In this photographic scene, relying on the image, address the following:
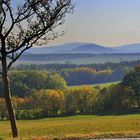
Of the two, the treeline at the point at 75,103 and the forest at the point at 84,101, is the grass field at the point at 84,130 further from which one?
the treeline at the point at 75,103

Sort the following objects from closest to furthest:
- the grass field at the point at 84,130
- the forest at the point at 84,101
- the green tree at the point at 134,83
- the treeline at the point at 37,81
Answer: the grass field at the point at 84,130 < the forest at the point at 84,101 < the green tree at the point at 134,83 < the treeline at the point at 37,81

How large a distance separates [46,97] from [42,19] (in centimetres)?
10782

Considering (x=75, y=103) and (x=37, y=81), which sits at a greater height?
(x=37, y=81)

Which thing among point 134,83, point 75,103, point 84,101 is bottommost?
point 75,103

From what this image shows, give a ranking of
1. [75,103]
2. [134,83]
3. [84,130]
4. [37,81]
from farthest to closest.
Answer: [37,81] < [75,103] < [134,83] < [84,130]

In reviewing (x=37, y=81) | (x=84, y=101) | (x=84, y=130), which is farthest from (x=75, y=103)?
(x=84, y=130)

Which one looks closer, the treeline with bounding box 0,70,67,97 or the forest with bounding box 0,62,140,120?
the forest with bounding box 0,62,140,120

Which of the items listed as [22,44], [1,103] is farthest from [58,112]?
[22,44]

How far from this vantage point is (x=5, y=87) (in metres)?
18.1

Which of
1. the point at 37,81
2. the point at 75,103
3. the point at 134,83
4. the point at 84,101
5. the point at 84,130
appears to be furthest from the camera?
the point at 37,81

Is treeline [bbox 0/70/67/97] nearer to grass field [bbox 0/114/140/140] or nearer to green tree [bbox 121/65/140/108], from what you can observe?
green tree [bbox 121/65/140/108]

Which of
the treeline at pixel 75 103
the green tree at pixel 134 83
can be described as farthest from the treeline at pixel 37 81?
the green tree at pixel 134 83

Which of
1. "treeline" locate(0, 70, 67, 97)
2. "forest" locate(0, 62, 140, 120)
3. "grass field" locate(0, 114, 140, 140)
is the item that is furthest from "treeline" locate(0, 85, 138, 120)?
"grass field" locate(0, 114, 140, 140)

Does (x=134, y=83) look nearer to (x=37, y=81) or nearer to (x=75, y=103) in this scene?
(x=75, y=103)
